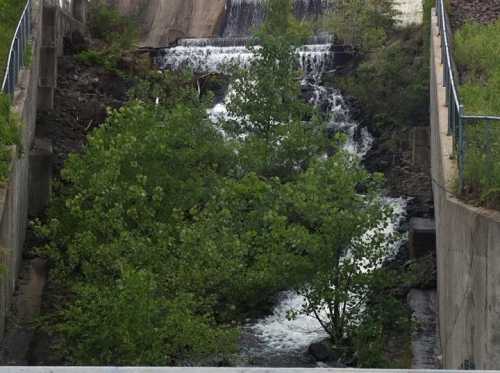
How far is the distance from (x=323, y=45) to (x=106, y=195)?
23.3 m

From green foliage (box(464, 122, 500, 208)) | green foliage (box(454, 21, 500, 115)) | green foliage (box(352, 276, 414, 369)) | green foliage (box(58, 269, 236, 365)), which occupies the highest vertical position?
green foliage (box(454, 21, 500, 115))

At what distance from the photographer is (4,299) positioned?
19.0 m

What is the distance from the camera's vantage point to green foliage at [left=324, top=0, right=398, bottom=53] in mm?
39875

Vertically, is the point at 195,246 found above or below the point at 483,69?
below

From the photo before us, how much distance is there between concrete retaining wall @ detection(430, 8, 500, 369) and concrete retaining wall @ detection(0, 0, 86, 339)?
20.2ft

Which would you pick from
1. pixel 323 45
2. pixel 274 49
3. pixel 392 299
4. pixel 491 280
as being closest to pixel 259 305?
pixel 392 299

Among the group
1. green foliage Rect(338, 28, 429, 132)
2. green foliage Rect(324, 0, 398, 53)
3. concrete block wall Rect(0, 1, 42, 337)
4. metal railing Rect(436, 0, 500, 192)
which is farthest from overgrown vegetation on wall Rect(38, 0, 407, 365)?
green foliage Rect(324, 0, 398, 53)

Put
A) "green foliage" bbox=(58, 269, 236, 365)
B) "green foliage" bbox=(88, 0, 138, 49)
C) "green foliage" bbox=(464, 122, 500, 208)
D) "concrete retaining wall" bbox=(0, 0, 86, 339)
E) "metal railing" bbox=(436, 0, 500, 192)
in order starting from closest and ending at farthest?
"green foliage" bbox=(464, 122, 500, 208), "metal railing" bbox=(436, 0, 500, 192), "green foliage" bbox=(58, 269, 236, 365), "concrete retaining wall" bbox=(0, 0, 86, 339), "green foliage" bbox=(88, 0, 138, 49)

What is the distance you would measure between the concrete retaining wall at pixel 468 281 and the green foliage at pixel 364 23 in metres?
22.6

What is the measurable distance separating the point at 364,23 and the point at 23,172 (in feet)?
70.1

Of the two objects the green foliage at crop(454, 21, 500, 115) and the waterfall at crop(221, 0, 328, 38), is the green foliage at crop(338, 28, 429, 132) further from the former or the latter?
the waterfall at crop(221, 0, 328, 38)

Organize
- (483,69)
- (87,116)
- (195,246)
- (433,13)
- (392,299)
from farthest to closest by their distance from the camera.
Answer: (87,116) < (433,13) < (483,69) < (392,299) < (195,246)

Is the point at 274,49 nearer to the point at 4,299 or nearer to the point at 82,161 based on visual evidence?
the point at 82,161

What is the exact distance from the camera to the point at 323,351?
2008cm
